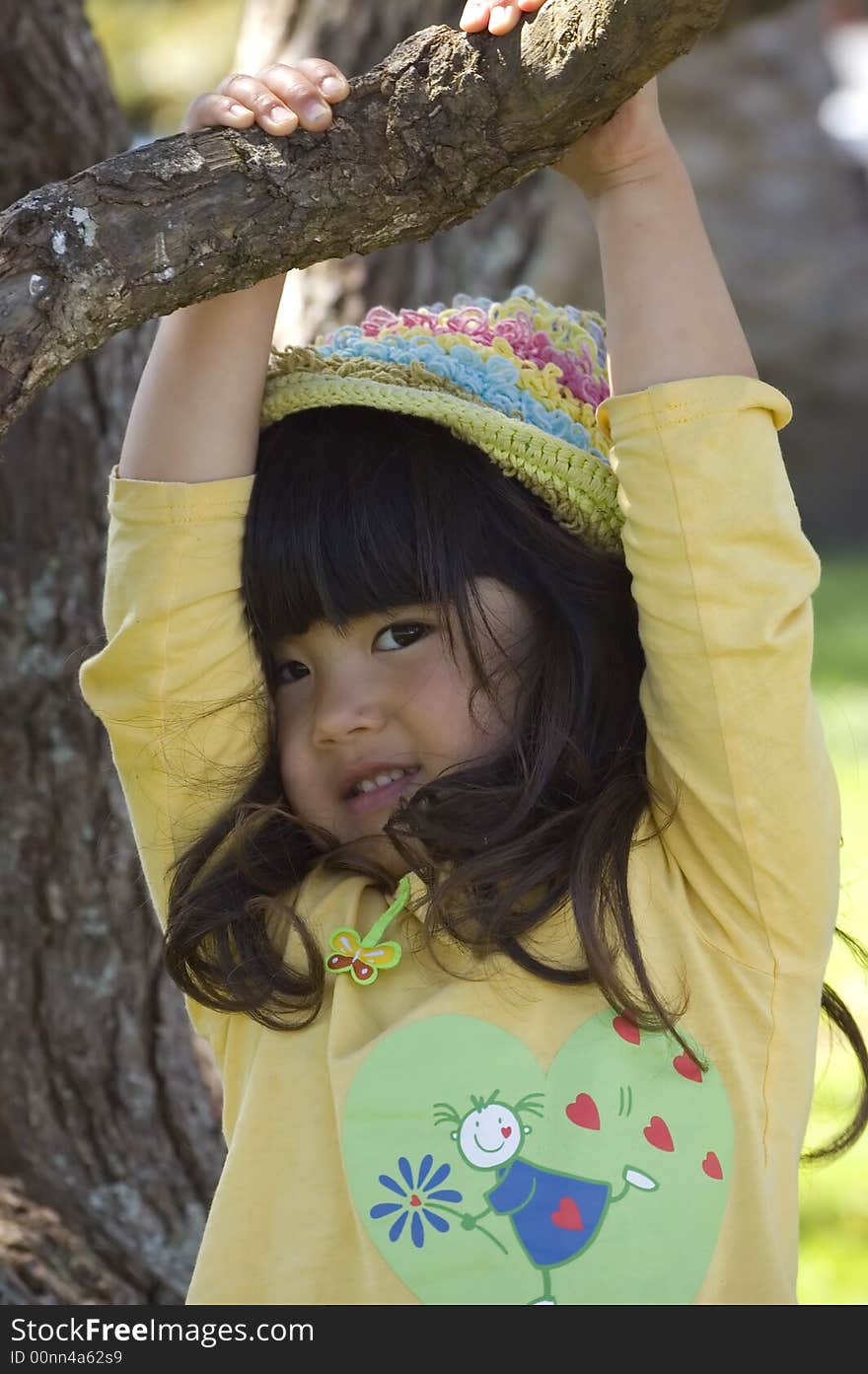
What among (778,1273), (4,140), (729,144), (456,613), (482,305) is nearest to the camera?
(778,1273)

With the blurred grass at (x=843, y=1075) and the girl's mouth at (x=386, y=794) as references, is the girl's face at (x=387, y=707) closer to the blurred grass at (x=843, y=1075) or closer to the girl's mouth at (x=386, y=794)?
the girl's mouth at (x=386, y=794)

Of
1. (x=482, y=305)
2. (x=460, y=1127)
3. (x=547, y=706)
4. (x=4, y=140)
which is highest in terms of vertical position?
(x=4, y=140)

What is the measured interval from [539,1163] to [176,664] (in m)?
0.63

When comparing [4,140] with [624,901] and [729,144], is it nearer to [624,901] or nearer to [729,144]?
[624,901]

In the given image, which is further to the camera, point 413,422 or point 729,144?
point 729,144

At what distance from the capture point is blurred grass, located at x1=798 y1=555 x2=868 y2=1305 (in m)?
2.71

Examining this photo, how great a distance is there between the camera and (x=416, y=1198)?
4.85 feet

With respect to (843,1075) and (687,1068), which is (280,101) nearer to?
(687,1068)

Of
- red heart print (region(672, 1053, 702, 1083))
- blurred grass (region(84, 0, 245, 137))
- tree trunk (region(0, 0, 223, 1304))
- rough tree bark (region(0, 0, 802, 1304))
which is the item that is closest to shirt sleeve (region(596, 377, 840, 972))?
red heart print (region(672, 1053, 702, 1083))

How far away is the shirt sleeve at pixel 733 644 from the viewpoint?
1504mm

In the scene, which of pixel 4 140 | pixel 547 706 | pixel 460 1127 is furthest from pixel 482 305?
pixel 460 1127

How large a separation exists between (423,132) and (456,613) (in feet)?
1.66

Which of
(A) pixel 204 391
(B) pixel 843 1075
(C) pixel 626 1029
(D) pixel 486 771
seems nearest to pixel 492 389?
(A) pixel 204 391

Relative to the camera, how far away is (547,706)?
1674 millimetres
